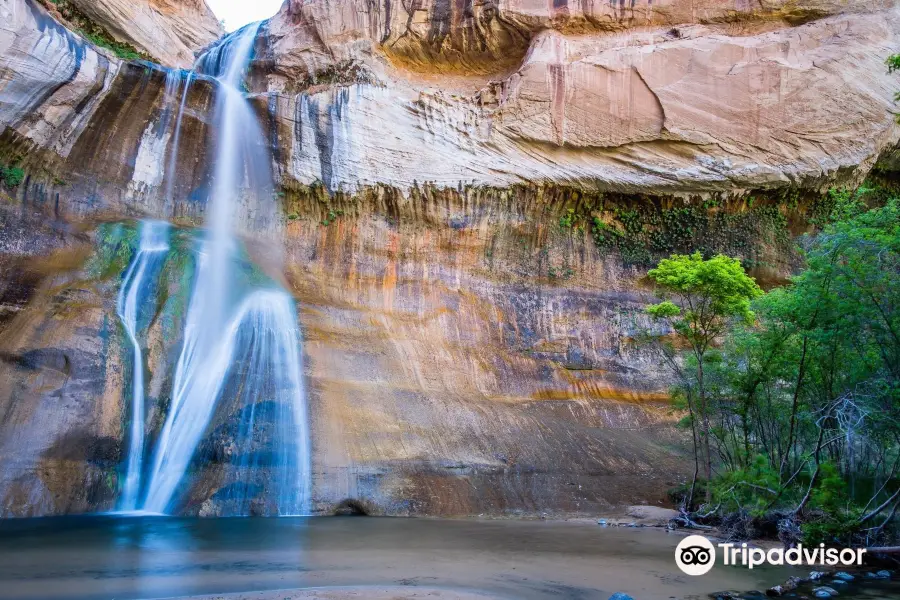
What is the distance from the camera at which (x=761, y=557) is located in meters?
9.59

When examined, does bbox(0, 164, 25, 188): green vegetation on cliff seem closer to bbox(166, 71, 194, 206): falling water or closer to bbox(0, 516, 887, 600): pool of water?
bbox(166, 71, 194, 206): falling water

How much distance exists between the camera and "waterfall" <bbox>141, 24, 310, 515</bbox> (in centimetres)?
1396

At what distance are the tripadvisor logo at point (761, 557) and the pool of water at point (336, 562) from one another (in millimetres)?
257

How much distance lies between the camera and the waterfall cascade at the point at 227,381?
13734 mm

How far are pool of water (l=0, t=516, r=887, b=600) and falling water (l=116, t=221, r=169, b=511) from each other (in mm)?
1378

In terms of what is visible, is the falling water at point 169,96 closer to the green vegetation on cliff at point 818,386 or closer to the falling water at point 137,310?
the falling water at point 137,310

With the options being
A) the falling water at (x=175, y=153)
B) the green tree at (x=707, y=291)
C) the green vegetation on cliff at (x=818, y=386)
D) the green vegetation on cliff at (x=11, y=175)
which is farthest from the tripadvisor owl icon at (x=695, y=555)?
the green vegetation on cliff at (x=11, y=175)

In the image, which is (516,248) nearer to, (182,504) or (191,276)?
(191,276)

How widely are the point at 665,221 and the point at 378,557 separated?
18120mm

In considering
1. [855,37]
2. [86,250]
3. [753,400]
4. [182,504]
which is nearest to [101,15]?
[86,250]

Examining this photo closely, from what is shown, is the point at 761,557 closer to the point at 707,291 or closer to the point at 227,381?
the point at 707,291

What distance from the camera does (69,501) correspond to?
12.8m

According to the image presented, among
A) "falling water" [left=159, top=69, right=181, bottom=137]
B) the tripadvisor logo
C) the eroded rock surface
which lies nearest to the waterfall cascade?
"falling water" [left=159, top=69, right=181, bottom=137]

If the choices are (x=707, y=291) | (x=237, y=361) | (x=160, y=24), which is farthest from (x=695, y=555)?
(x=160, y=24)
